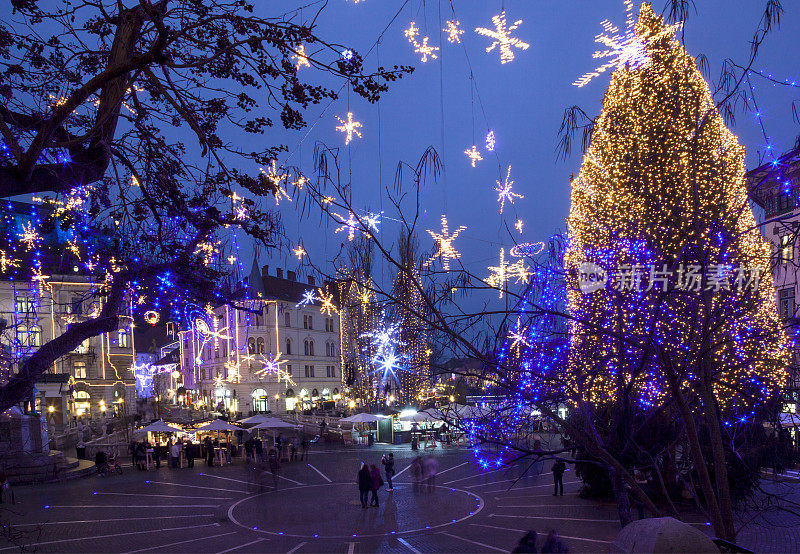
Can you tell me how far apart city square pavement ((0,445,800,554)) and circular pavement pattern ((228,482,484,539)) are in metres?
0.03

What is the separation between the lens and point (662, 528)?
336 centimetres

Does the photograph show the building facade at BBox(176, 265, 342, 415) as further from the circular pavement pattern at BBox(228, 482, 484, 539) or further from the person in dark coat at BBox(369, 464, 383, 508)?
the person in dark coat at BBox(369, 464, 383, 508)

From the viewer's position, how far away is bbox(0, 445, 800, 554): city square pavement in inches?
547

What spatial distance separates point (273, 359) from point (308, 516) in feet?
143

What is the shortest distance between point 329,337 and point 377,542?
5386 centimetres

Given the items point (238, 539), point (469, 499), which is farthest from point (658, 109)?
point (238, 539)

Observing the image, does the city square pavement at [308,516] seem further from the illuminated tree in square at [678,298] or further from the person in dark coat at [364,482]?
the illuminated tree in square at [678,298]

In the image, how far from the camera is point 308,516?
56.5ft

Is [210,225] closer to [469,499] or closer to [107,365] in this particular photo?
[469,499]

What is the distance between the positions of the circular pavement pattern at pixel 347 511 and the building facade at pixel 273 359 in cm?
3374

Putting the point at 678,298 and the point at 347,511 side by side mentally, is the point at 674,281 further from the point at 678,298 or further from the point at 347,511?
the point at 347,511

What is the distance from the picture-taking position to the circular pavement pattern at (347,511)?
1552 centimetres
